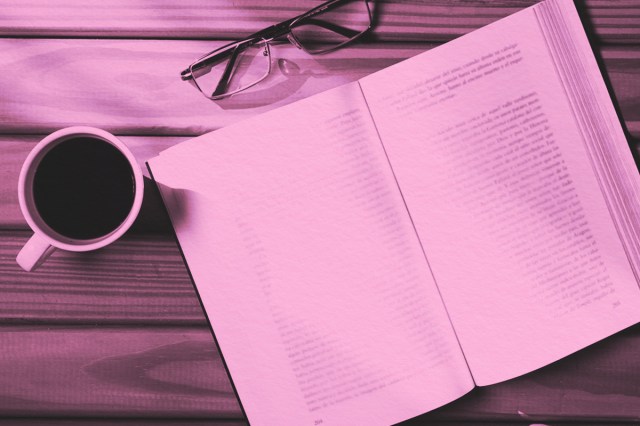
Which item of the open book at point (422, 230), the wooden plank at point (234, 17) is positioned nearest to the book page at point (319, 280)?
the open book at point (422, 230)

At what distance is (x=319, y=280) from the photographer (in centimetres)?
56

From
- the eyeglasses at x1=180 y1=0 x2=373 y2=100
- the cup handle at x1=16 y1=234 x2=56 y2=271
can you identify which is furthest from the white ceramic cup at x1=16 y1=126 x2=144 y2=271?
the eyeglasses at x1=180 y1=0 x2=373 y2=100

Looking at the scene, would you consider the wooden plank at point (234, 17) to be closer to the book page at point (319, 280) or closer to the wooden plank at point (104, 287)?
the book page at point (319, 280)

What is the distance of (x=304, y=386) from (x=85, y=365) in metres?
0.25

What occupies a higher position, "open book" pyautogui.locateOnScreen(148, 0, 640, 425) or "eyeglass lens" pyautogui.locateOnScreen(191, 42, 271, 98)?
"eyeglass lens" pyautogui.locateOnScreen(191, 42, 271, 98)

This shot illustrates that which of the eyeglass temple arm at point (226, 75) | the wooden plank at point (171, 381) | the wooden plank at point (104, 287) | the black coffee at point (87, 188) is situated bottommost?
the wooden plank at point (171, 381)

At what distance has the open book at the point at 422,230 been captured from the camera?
55cm

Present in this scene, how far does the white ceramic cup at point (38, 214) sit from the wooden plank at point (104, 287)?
3.6 inches

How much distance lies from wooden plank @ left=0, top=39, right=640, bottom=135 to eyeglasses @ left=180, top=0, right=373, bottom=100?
0.01 metres

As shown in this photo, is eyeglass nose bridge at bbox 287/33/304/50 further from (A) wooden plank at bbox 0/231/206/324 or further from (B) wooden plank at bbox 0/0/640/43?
(A) wooden plank at bbox 0/231/206/324

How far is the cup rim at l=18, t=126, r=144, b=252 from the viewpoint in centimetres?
47

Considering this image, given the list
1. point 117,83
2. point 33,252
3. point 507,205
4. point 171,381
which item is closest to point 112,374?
point 171,381

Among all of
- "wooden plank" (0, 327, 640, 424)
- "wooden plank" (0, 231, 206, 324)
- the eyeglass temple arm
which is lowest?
"wooden plank" (0, 327, 640, 424)

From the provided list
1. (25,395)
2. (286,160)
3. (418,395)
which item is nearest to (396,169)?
(286,160)
